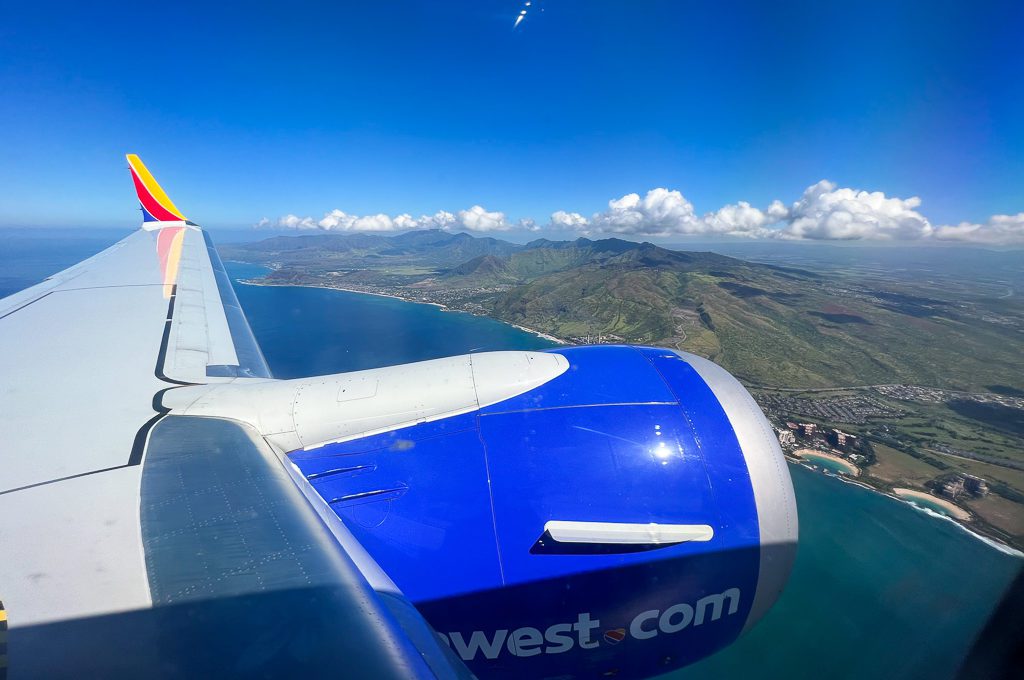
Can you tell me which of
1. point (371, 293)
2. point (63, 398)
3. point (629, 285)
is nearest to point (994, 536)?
point (63, 398)

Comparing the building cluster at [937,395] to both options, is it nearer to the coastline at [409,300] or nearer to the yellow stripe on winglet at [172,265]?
the coastline at [409,300]

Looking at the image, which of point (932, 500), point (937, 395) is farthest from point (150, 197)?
point (937, 395)

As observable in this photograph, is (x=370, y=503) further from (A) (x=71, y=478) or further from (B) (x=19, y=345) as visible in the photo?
(B) (x=19, y=345)

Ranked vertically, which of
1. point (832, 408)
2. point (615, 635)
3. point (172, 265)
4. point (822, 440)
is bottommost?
point (822, 440)

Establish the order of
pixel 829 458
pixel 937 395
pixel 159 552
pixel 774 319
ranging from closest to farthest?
pixel 159 552
pixel 829 458
pixel 937 395
pixel 774 319

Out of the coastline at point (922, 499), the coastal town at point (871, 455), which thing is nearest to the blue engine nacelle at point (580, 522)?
the coastal town at point (871, 455)

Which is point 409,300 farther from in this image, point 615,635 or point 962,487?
point 615,635
